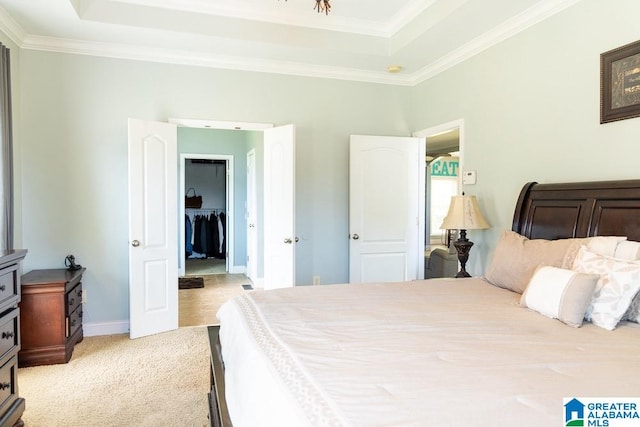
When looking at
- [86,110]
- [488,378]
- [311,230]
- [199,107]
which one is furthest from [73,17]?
[488,378]

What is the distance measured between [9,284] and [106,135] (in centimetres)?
207

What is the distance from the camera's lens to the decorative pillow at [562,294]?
1751mm

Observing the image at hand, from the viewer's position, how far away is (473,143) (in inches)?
A: 146

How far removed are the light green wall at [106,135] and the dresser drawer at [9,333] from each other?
167cm

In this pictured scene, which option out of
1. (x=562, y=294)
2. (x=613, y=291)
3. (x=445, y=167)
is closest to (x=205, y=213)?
(x=445, y=167)

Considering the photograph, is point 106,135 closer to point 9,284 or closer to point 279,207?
point 279,207

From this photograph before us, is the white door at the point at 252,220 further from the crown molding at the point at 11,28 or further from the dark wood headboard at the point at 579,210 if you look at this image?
the dark wood headboard at the point at 579,210

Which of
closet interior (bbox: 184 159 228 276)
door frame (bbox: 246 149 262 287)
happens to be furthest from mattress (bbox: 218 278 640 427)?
closet interior (bbox: 184 159 228 276)

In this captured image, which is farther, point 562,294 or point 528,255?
point 528,255

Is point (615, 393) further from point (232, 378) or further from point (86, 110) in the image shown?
point (86, 110)

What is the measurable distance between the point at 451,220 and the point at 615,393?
2.39 metres

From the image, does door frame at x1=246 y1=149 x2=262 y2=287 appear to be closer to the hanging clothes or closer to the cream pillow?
the hanging clothes

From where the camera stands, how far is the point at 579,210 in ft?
8.09

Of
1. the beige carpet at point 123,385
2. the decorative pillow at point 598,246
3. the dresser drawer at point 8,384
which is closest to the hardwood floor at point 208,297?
the beige carpet at point 123,385
